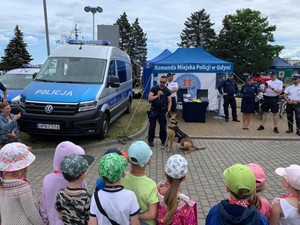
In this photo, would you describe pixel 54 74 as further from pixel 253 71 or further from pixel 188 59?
pixel 253 71

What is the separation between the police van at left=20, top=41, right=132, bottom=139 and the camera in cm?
718

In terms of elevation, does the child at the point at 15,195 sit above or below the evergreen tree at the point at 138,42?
below

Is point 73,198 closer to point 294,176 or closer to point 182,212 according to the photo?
point 182,212

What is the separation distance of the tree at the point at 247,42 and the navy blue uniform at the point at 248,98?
48978 millimetres

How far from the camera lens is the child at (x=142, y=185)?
250 centimetres

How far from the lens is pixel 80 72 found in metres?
8.44

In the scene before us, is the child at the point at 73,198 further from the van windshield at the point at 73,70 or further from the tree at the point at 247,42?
the tree at the point at 247,42

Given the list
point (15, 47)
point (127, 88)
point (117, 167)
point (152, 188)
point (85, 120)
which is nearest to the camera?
point (117, 167)

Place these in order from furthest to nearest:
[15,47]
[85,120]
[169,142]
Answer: [15,47] → [169,142] → [85,120]

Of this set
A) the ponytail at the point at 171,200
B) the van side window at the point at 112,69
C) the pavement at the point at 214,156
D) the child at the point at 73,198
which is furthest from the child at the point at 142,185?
the van side window at the point at 112,69

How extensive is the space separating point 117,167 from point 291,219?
1487 millimetres

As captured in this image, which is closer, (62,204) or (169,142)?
(62,204)

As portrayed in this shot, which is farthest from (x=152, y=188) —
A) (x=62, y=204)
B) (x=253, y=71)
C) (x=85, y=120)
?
(x=253, y=71)

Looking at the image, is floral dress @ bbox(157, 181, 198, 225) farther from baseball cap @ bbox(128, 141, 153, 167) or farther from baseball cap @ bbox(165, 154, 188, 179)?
baseball cap @ bbox(128, 141, 153, 167)
